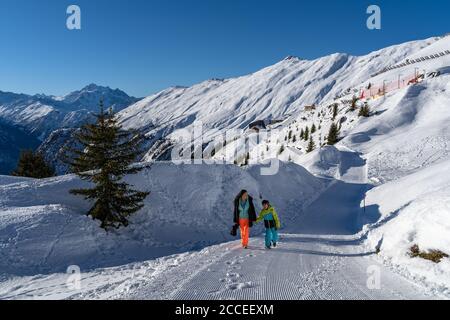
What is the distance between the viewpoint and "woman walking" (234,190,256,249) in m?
12.6

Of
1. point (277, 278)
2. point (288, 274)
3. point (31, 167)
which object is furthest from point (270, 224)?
point (31, 167)

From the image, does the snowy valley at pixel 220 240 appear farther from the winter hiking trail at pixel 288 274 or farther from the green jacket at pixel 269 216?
the green jacket at pixel 269 216

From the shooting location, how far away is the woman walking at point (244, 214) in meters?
12.6

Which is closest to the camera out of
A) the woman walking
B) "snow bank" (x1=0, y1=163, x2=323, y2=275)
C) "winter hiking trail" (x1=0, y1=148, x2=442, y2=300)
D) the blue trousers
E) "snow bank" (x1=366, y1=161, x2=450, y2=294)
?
"winter hiking trail" (x1=0, y1=148, x2=442, y2=300)

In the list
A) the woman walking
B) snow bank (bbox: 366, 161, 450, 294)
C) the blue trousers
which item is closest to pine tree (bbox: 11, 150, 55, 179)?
the woman walking

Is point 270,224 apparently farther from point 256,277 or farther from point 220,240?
point 220,240

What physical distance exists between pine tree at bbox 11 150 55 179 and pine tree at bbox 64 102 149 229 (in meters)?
15.2

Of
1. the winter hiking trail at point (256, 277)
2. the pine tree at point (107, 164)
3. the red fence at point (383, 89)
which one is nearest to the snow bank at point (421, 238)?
the winter hiking trail at point (256, 277)

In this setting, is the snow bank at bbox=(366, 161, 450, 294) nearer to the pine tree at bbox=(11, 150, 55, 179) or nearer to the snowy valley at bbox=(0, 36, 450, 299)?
the snowy valley at bbox=(0, 36, 450, 299)

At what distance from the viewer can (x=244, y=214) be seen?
12.8 meters

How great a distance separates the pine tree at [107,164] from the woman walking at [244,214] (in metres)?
5.76

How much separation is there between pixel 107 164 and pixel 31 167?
17.7 m

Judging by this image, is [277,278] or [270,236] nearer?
[277,278]
